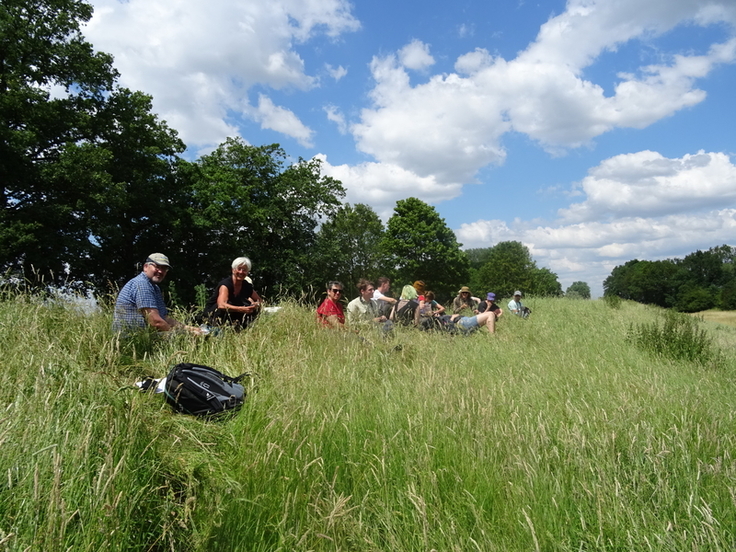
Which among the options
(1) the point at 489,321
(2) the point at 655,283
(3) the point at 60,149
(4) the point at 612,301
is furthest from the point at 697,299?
(3) the point at 60,149

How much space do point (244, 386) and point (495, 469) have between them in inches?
83.1

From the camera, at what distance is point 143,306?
471 cm

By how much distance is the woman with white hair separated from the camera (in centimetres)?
559

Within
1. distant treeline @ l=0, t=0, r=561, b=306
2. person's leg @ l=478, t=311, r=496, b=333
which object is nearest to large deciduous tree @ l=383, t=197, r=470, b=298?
distant treeline @ l=0, t=0, r=561, b=306

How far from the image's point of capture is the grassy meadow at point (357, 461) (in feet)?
6.23

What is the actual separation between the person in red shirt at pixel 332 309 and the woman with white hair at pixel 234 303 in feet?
2.75

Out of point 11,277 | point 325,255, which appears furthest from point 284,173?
point 11,277

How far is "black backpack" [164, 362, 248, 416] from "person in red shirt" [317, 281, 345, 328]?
2749 millimetres

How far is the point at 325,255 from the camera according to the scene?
2827 centimetres

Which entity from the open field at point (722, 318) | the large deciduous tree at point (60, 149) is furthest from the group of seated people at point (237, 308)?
the open field at point (722, 318)

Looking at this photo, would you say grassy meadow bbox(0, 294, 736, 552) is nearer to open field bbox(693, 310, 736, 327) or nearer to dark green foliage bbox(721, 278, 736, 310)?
open field bbox(693, 310, 736, 327)

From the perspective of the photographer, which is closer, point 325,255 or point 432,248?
point 325,255

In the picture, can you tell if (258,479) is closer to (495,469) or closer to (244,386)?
(495,469)

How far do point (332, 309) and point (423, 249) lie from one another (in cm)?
3272
